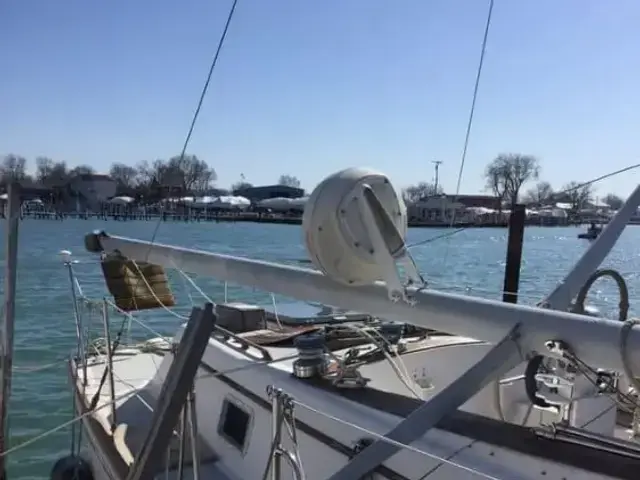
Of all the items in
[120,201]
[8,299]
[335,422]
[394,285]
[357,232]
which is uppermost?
[357,232]

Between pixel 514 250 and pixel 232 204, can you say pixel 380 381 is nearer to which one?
pixel 514 250

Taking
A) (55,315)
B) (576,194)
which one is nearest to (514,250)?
(576,194)

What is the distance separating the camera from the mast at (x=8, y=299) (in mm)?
6430

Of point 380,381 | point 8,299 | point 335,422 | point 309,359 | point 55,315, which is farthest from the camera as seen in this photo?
point 55,315

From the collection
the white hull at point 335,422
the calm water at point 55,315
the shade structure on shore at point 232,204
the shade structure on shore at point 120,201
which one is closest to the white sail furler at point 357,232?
the white hull at point 335,422

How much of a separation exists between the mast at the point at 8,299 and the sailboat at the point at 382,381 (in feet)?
5.08

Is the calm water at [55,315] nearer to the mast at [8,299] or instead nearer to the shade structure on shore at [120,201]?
the mast at [8,299]

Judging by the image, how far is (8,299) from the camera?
640 cm

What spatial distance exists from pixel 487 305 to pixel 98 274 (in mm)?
25061

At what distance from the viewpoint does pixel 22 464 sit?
24.3 feet

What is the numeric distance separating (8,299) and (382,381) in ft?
12.9

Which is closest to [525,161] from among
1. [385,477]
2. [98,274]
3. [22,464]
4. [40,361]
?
[98,274]

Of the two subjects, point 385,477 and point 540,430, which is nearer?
point 540,430

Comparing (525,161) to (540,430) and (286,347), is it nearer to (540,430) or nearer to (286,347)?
(286,347)
